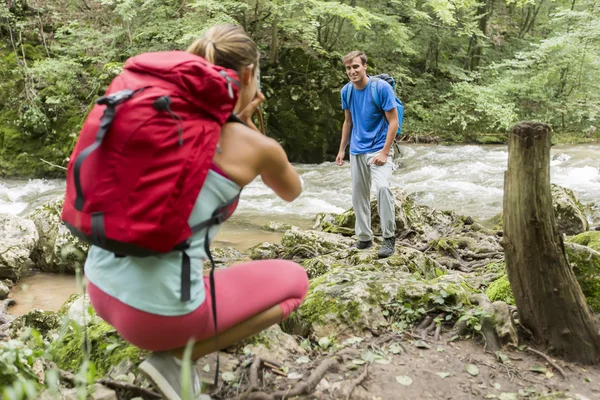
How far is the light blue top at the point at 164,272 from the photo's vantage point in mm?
1811

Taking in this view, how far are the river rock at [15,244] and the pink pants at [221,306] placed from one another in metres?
4.89

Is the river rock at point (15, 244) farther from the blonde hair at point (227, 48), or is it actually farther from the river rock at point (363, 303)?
the blonde hair at point (227, 48)

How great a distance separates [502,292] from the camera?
384 cm

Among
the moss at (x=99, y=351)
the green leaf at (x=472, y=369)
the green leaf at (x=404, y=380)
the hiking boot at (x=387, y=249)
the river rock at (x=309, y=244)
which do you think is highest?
the green leaf at (x=472, y=369)

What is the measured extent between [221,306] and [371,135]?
3.49m

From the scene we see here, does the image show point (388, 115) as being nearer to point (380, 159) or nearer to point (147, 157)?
point (380, 159)

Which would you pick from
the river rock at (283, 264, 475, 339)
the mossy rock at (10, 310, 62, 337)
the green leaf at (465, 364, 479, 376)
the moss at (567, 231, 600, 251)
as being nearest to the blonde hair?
the river rock at (283, 264, 475, 339)

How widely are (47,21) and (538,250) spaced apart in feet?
50.7

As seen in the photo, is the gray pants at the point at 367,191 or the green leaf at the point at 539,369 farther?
the gray pants at the point at 367,191

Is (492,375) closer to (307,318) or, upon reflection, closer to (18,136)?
(307,318)

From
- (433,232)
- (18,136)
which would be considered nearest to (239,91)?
(433,232)

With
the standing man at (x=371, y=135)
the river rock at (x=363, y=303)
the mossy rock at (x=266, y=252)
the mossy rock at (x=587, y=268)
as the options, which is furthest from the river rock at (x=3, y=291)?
the mossy rock at (x=587, y=268)

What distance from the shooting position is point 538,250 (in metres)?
2.81

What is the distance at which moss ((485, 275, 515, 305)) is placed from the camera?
12.3 ft
